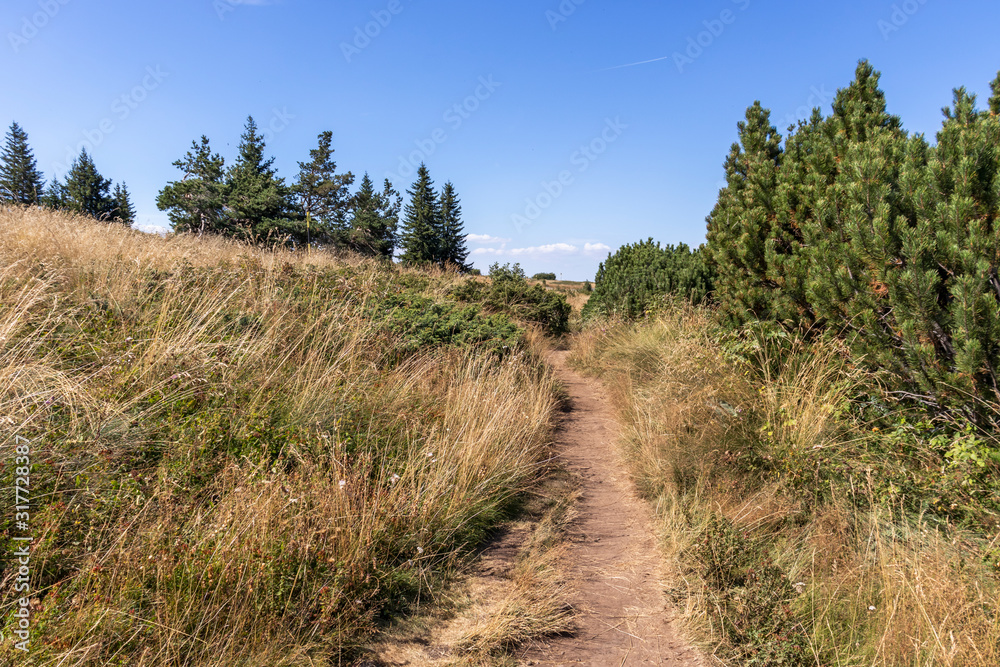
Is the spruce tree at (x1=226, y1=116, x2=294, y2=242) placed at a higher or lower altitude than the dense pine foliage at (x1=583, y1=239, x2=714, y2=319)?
higher

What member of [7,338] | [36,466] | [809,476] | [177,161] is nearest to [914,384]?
[809,476]

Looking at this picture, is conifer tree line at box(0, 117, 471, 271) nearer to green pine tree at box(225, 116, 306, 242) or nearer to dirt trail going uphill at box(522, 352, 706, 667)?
green pine tree at box(225, 116, 306, 242)

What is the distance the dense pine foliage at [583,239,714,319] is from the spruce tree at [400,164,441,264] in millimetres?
31133

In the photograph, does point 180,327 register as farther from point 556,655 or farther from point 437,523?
point 556,655

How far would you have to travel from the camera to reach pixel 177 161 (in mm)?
40406

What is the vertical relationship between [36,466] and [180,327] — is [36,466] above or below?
below

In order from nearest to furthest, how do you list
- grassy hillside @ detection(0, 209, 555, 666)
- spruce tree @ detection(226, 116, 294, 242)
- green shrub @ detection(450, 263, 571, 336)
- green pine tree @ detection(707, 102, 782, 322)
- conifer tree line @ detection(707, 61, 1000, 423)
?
grassy hillside @ detection(0, 209, 555, 666) → conifer tree line @ detection(707, 61, 1000, 423) → green pine tree @ detection(707, 102, 782, 322) → green shrub @ detection(450, 263, 571, 336) → spruce tree @ detection(226, 116, 294, 242)

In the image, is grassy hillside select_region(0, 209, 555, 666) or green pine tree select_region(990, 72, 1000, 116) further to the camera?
green pine tree select_region(990, 72, 1000, 116)

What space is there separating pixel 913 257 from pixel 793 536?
80.9 inches

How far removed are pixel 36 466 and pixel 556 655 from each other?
2911 millimetres

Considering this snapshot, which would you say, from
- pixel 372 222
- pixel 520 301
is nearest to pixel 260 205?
pixel 372 222

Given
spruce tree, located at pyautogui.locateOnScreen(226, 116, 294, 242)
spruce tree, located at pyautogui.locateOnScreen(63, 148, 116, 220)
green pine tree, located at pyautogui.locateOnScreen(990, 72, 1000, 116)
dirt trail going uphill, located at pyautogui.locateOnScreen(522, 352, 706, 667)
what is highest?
spruce tree, located at pyautogui.locateOnScreen(63, 148, 116, 220)

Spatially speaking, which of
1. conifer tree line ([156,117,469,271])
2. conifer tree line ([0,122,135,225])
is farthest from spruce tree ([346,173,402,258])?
conifer tree line ([0,122,135,225])

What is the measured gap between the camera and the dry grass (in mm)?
2316
